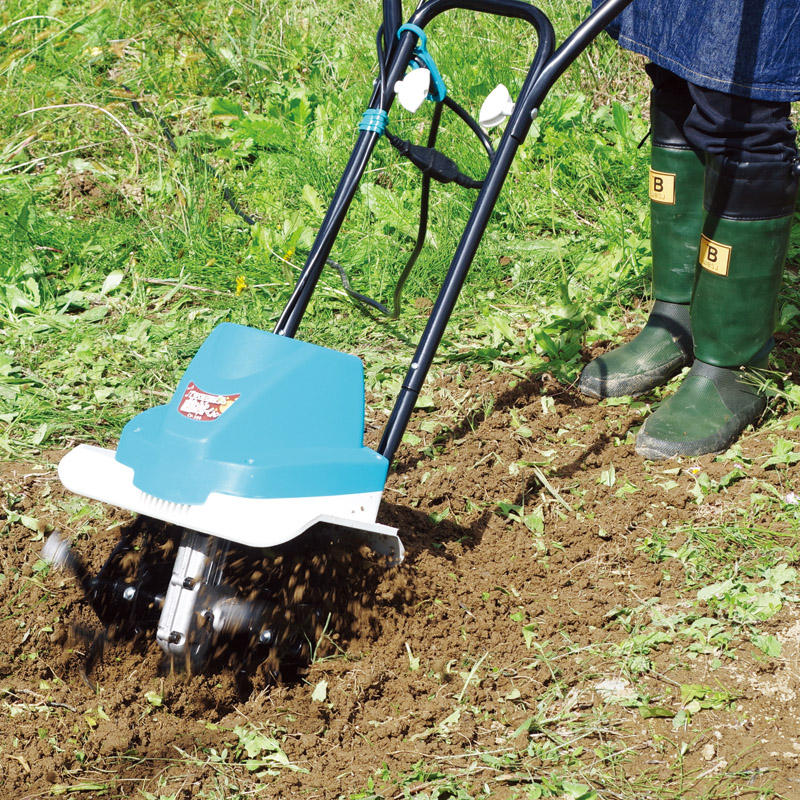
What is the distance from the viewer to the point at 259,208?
361 cm

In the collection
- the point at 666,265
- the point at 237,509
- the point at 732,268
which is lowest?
the point at 237,509

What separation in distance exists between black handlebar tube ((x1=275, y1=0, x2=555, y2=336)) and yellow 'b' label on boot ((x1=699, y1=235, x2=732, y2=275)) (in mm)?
663

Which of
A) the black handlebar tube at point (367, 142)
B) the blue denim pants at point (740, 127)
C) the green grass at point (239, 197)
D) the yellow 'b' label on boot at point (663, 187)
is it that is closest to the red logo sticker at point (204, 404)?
the black handlebar tube at point (367, 142)

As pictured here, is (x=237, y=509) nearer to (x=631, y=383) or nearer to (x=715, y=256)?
(x=715, y=256)

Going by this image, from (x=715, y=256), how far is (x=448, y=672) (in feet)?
3.91

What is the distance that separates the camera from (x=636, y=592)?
1.95m

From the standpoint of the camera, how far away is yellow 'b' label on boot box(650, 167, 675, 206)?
2.44 m

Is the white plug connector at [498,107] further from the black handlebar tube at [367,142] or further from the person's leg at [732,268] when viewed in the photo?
the person's leg at [732,268]

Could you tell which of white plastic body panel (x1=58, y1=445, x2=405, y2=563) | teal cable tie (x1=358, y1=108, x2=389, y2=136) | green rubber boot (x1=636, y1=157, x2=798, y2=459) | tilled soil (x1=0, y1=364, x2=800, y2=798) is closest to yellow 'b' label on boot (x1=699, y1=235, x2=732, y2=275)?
green rubber boot (x1=636, y1=157, x2=798, y2=459)

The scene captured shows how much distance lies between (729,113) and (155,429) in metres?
1.43

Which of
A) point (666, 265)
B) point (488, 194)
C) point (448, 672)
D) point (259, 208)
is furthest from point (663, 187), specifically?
point (259, 208)

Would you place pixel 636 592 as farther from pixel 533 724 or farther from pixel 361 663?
pixel 361 663

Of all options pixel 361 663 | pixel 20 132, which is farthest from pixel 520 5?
pixel 20 132

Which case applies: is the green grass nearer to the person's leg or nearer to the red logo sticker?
the person's leg
